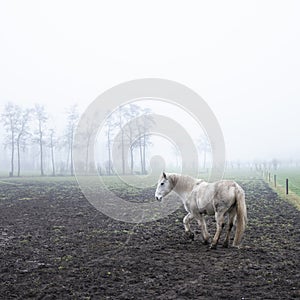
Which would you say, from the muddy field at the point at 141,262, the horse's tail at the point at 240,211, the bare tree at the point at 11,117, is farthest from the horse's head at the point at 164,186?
the bare tree at the point at 11,117

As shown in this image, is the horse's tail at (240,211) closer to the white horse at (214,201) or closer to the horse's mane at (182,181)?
the white horse at (214,201)

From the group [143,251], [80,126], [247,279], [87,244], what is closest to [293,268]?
[247,279]

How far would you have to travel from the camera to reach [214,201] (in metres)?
8.74

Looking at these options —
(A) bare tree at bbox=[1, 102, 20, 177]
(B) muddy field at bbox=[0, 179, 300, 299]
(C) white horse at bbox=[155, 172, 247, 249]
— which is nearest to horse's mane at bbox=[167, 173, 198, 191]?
(C) white horse at bbox=[155, 172, 247, 249]

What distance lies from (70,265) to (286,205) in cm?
1317

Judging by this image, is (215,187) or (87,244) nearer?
(215,187)

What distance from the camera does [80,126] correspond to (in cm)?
6194

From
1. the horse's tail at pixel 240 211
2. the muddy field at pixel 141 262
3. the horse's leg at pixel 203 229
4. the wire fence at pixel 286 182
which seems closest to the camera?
the muddy field at pixel 141 262

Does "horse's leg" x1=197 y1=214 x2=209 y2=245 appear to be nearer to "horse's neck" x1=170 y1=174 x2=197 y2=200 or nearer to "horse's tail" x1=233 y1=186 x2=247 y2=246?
"horse's neck" x1=170 y1=174 x2=197 y2=200

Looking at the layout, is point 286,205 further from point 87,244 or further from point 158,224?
point 87,244

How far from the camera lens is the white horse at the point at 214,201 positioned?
8.50m

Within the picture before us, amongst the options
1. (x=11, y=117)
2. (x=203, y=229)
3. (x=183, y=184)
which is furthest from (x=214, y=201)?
(x=11, y=117)

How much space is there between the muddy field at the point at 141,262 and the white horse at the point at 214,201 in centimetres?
54

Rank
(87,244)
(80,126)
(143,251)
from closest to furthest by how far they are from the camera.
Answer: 1. (143,251)
2. (87,244)
3. (80,126)
